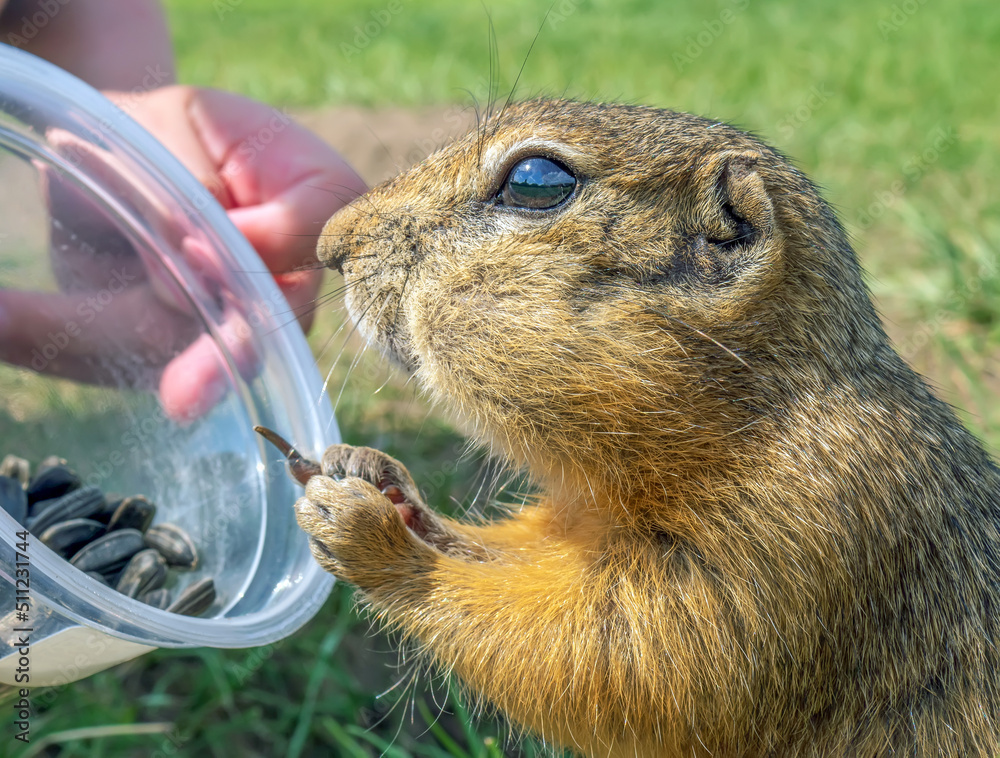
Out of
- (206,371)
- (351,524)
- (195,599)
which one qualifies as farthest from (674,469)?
(206,371)

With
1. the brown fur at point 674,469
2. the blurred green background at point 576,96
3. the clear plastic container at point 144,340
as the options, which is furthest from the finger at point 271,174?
the brown fur at point 674,469

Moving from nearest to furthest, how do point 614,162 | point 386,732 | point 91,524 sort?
point 614,162 → point 91,524 → point 386,732

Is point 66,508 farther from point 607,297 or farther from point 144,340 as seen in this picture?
point 607,297

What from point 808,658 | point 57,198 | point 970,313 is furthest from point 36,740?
point 970,313

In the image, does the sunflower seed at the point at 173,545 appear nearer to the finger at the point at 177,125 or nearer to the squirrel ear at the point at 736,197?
the finger at the point at 177,125

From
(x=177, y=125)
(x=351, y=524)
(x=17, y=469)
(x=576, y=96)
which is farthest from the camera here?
(x=576, y=96)

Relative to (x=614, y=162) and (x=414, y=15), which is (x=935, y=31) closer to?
(x=414, y=15)

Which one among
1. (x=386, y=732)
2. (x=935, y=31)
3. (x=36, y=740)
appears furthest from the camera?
(x=935, y=31)
